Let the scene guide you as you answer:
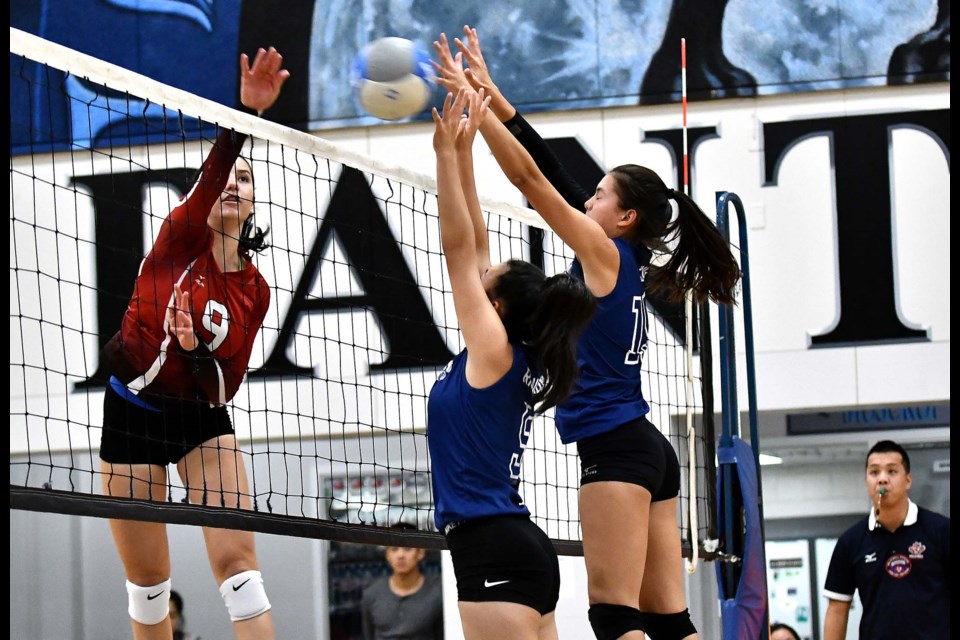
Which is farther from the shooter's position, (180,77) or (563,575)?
(180,77)

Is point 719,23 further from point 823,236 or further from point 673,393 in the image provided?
point 673,393

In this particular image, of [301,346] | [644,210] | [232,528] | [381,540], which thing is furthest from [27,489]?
[301,346]

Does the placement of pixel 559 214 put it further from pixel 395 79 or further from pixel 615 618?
pixel 615 618

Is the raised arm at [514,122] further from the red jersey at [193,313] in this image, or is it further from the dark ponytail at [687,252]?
the red jersey at [193,313]

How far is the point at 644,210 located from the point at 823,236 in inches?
237

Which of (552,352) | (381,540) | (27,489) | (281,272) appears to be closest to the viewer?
(552,352)

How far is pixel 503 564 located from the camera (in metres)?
3.18

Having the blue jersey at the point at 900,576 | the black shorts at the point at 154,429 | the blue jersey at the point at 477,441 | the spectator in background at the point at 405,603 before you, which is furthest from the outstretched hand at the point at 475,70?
the spectator in background at the point at 405,603

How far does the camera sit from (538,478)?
988 centimetres

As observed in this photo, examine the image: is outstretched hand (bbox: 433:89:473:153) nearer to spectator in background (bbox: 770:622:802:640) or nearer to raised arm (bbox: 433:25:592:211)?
raised arm (bbox: 433:25:592:211)

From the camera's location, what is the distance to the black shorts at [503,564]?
317 cm

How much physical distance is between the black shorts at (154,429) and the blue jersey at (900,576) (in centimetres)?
367

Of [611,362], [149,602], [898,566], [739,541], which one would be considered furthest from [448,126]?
[898,566]

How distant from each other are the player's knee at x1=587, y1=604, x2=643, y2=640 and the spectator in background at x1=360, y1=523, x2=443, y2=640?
19.0 feet
